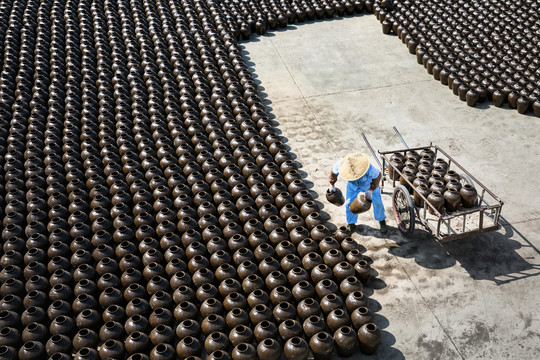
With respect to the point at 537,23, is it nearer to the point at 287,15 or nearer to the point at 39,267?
the point at 287,15

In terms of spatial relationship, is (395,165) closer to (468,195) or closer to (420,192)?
(420,192)

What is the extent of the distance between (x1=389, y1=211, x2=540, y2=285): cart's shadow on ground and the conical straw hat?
1.29 meters

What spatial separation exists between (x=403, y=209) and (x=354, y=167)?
3.43ft

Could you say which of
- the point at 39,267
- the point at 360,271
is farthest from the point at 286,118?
the point at 39,267

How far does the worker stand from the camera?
8570 mm

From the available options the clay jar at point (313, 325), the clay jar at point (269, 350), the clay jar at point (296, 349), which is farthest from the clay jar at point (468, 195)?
the clay jar at point (269, 350)

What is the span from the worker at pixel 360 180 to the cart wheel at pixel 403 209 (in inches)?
9.4

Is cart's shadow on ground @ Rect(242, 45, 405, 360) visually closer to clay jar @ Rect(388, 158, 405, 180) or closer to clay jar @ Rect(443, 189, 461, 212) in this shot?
clay jar @ Rect(388, 158, 405, 180)

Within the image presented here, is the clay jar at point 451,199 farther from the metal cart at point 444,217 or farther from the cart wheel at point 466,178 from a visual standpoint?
the cart wheel at point 466,178

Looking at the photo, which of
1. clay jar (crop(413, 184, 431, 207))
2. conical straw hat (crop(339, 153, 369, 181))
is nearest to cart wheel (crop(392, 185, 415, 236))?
clay jar (crop(413, 184, 431, 207))

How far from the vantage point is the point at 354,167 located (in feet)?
28.3

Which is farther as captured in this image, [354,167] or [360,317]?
[354,167]

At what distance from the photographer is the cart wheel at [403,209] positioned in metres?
8.43

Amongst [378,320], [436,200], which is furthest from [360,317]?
[436,200]
